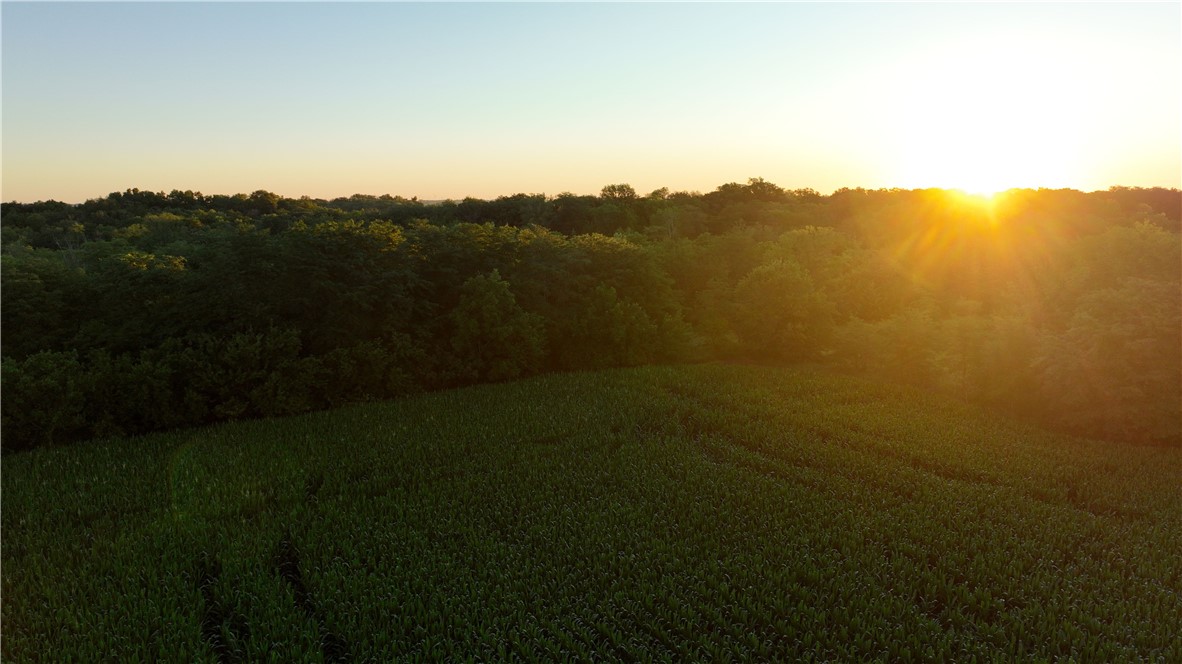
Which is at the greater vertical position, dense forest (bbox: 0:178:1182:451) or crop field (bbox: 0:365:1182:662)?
dense forest (bbox: 0:178:1182:451)

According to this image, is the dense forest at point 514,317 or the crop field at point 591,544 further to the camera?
the dense forest at point 514,317

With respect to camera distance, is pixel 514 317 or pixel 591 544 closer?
pixel 591 544

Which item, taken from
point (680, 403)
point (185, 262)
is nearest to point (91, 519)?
point (185, 262)

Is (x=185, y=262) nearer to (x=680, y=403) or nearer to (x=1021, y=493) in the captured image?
(x=680, y=403)

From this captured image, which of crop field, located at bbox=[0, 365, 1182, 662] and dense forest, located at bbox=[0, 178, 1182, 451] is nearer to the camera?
crop field, located at bbox=[0, 365, 1182, 662]
